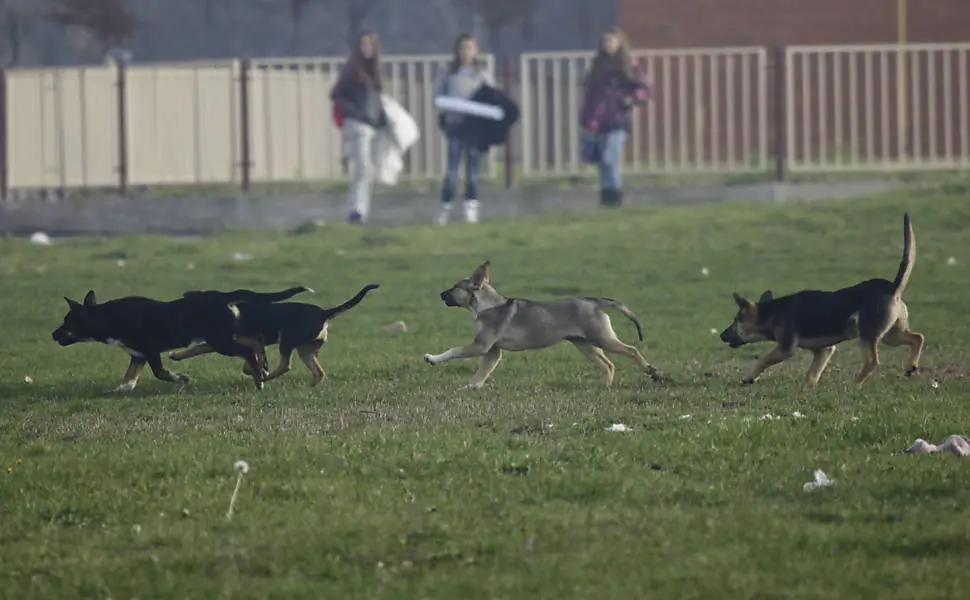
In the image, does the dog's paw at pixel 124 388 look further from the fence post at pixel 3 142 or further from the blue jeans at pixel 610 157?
the fence post at pixel 3 142

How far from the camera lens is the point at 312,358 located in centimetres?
1103

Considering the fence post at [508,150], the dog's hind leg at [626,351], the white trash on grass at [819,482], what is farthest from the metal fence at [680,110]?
the white trash on grass at [819,482]

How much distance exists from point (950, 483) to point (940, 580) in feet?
4.57

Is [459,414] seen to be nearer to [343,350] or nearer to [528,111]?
[343,350]

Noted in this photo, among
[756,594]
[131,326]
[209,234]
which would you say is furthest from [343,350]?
[209,234]

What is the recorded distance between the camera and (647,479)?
7.78m

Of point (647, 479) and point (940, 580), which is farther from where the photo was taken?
point (647, 479)

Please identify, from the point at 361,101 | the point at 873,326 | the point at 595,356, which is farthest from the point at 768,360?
the point at 361,101

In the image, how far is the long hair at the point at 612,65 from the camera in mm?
22172

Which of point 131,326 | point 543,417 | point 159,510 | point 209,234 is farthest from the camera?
point 209,234

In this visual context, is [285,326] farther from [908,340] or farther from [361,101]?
[361,101]

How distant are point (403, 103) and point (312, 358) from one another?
51.5ft

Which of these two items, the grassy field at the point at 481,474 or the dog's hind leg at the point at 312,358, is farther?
the dog's hind leg at the point at 312,358

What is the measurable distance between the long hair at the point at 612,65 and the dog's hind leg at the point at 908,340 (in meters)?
11.4
